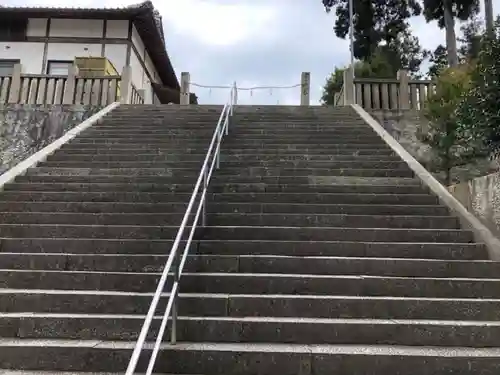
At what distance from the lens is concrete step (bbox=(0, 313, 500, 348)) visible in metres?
3.26

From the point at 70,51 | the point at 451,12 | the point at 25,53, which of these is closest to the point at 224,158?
the point at 70,51

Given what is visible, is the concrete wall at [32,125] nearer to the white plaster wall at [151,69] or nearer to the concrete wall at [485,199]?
the white plaster wall at [151,69]

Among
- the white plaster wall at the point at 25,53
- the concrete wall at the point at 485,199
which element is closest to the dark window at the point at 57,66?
the white plaster wall at the point at 25,53

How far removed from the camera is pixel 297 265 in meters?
4.19

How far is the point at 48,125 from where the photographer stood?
10.2 m

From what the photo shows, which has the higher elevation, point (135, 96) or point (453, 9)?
point (453, 9)

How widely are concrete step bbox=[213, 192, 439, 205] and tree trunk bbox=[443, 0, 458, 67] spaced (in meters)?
10.8

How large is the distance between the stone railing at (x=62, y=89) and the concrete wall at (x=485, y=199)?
8.17 meters

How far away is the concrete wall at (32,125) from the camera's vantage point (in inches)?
388

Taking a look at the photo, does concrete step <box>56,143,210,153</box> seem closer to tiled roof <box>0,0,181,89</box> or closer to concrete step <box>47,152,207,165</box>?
concrete step <box>47,152,207,165</box>

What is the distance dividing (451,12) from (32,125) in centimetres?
1331

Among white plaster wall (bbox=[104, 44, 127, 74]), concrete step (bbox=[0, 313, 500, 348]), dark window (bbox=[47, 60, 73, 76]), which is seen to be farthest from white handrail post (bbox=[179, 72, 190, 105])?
concrete step (bbox=[0, 313, 500, 348])

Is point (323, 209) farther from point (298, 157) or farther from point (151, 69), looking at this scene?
point (151, 69)

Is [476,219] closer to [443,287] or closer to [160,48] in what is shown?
[443,287]
